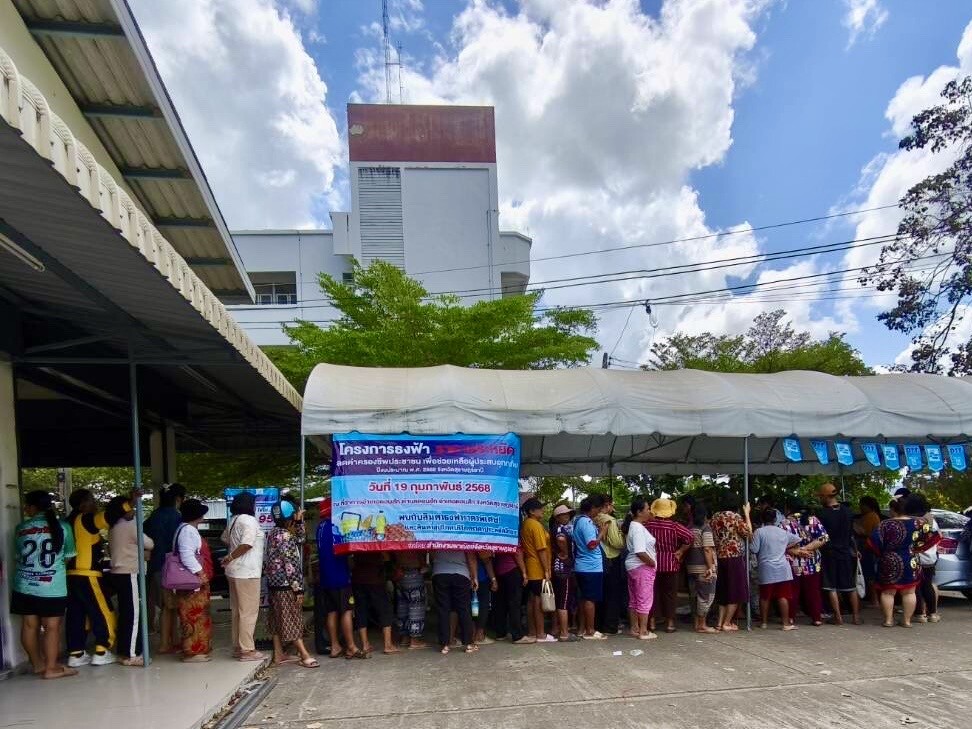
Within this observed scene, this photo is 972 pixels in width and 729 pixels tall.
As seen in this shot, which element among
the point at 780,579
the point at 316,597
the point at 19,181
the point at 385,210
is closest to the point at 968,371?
the point at 780,579

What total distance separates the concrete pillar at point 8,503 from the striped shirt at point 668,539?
6.40 meters

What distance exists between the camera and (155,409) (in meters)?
10.9

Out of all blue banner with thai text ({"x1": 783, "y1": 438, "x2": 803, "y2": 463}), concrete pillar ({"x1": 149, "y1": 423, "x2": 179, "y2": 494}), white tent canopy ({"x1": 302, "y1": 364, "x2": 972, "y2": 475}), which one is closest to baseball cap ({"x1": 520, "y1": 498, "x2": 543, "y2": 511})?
white tent canopy ({"x1": 302, "y1": 364, "x2": 972, "y2": 475})

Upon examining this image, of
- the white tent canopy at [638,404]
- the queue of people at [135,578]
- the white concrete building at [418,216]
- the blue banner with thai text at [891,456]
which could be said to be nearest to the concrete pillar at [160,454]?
the queue of people at [135,578]

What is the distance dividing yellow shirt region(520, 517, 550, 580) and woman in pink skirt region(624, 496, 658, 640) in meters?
0.93

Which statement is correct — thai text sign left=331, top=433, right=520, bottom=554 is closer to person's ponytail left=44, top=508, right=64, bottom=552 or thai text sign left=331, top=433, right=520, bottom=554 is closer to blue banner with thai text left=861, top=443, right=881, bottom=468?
person's ponytail left=44, top=508, right=64, bottom=552

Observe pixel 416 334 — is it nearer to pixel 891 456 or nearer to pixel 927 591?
pixel 891 456

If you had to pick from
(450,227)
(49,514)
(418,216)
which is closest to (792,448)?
(49,514)

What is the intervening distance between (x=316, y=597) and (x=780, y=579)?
17.0 ft

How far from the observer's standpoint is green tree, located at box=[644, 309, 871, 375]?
17.2 m

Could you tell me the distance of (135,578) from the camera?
7426 mm

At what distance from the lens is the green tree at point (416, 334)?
1415 centimetres

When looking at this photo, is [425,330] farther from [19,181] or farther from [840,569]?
[19,181]

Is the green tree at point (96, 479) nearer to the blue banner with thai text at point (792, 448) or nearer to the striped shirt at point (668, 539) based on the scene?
the striped shirt at point (668, 539)
